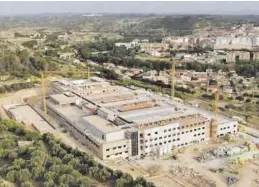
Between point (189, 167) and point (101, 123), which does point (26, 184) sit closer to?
point (101, 123)

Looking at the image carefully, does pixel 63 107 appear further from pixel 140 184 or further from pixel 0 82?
pixel 0 82

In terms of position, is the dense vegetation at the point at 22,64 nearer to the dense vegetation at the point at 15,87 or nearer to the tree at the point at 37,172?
the dense vegetation at the point at 15,87

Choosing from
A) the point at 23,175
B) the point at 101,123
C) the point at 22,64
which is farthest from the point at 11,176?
the point at 22,64

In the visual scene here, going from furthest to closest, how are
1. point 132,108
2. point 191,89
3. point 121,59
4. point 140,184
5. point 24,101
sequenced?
point 121,59 → point 191,89 → point 24,101 → point 132,108 → point 140,184

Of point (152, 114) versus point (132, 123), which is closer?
point (132, 123)

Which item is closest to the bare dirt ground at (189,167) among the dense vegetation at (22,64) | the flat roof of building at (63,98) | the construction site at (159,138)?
the construction site at (159,138)

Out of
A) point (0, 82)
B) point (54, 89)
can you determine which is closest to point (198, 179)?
point (54, 89)
